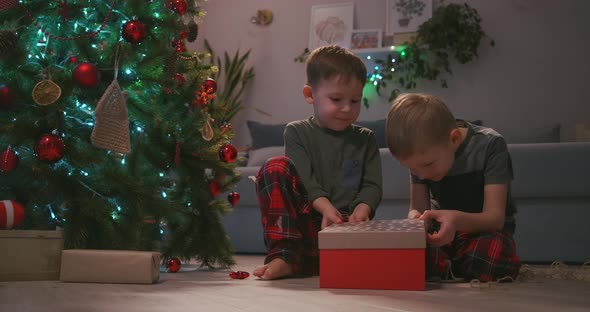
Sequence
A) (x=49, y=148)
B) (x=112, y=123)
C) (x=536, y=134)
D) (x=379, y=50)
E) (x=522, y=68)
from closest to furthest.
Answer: (x=49, y=148)
(x=112, y=123)
(x=536, y=134)
(x=522, y=68)
(x=379, y=50)

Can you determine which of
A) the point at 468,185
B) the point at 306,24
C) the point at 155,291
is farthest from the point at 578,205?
the point at 306,24

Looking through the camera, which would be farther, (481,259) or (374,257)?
(481,259)

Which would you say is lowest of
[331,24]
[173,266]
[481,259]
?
[173,266]

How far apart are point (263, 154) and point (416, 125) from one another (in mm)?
2296

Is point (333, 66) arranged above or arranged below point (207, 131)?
above

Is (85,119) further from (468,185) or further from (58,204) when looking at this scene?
(468,185)

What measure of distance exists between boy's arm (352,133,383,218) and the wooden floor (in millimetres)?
270

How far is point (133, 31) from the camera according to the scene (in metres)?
1.83

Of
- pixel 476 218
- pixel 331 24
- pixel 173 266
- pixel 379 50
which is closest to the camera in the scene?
pixel 476 218

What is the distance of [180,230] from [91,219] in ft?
1.15

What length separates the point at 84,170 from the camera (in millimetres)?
1872

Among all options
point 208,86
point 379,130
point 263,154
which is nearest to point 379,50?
point 379,130

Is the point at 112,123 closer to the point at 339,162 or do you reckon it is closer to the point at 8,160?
the point at 8,160

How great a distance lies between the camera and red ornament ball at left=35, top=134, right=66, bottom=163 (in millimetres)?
1656
